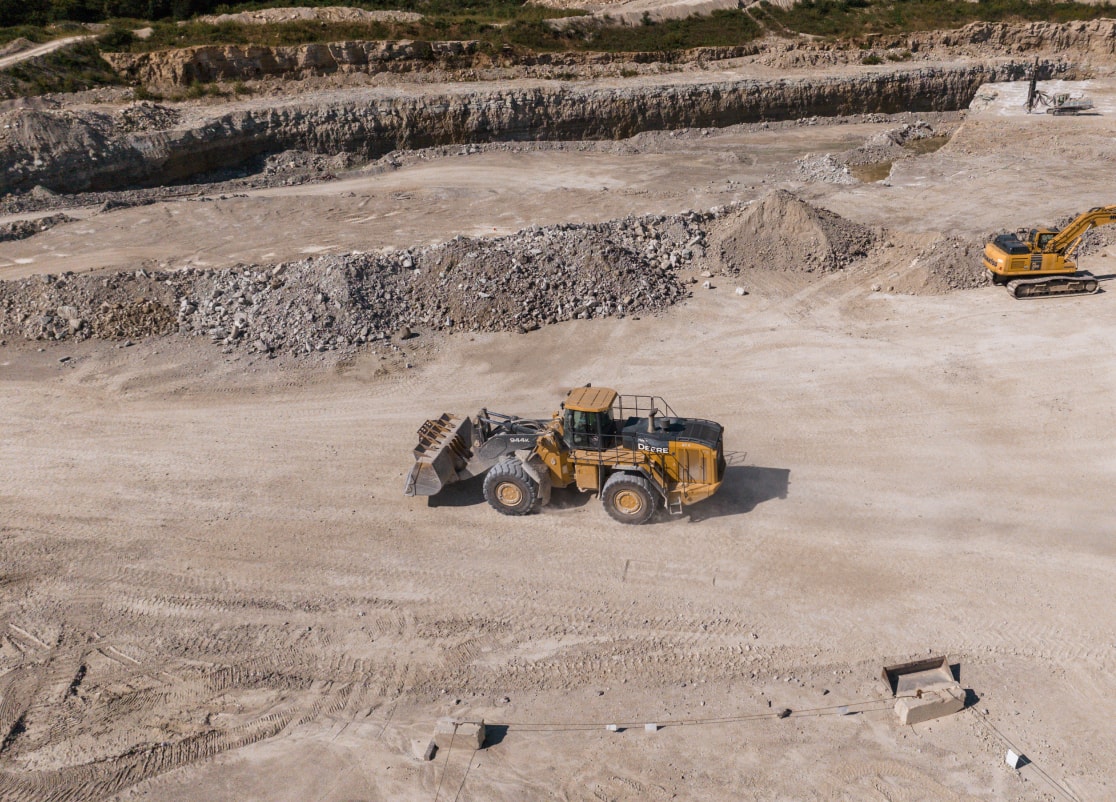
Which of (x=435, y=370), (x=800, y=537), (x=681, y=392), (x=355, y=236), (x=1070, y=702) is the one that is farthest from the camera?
(x=355, y=236)

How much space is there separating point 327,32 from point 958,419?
34.9 metres

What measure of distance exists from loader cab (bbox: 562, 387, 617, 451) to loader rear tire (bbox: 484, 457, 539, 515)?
76 cm

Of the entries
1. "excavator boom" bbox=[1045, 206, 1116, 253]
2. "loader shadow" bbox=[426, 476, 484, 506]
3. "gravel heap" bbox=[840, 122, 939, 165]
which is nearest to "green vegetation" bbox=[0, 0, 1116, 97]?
"gravel heap" bbox=[840, 122, 939, 165]

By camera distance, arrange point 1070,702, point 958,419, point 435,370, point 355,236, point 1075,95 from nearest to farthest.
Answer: point 1070,702, point 958,419, point 435,370, point 355,236, point 1075,95

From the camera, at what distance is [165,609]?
10.1m

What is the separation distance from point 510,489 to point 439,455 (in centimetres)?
109

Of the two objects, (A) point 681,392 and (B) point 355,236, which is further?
(B) point 355,236

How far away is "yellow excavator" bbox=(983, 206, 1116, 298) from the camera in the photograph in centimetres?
1756

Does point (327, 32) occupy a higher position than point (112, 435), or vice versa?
point (327, 32)

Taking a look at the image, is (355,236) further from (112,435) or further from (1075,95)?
(1075,95)

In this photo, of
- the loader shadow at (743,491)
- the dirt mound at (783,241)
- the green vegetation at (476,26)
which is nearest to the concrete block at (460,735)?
the loader shadow at (743,491)

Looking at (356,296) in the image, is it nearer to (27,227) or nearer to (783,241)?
(783,241)

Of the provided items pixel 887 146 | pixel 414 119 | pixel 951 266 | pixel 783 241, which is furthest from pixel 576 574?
pixel 414 119

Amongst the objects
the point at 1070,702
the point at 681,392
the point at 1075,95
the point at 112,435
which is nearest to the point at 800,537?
the point at 1070,702
